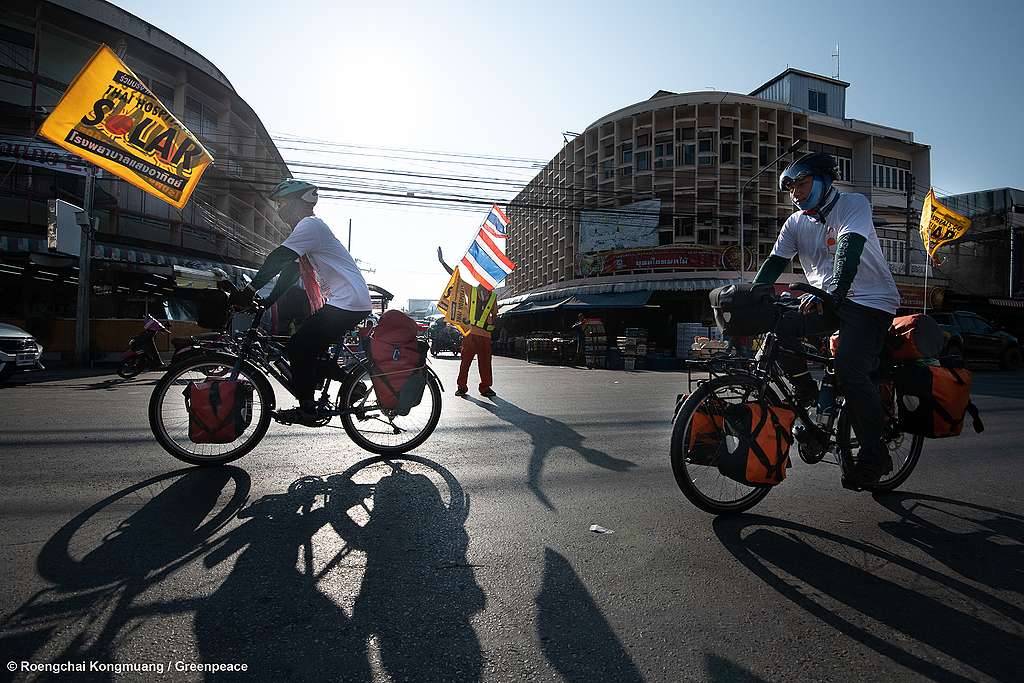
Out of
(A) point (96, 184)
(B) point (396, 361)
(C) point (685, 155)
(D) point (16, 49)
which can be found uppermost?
(D) point (16, 49)

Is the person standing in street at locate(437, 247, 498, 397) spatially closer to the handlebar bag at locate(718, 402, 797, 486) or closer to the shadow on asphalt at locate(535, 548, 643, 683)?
the handlebar bag at locate(718, 402, 797, 486)

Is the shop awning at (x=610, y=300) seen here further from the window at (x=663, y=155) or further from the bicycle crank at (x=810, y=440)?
the bicycle crank at (x=810, y=440)

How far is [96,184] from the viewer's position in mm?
21250

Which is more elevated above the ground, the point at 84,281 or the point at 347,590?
the point at 84,281

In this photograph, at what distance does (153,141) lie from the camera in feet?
36.8

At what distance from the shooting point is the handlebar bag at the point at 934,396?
3.02m

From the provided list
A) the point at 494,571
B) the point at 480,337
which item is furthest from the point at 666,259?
the point at 494,571

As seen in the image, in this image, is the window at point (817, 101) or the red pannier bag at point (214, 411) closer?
the red pannier bag at point (214, 411)

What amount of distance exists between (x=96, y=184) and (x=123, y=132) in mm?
13500

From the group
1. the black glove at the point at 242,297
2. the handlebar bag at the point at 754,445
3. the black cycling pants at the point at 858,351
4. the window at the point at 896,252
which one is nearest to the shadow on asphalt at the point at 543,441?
the handlebar bag at the point at 754,445

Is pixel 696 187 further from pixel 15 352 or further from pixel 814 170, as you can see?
pixel 15 352

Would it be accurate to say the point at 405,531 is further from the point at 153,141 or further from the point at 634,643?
the point at 153,141

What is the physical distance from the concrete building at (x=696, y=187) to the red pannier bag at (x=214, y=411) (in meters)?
21.2

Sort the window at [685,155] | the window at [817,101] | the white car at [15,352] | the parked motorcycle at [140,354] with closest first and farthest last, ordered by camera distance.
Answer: the white car at [15,352] < the parked motorcycle at [140,354] < the window at [685,155] < the window at [817,101]
